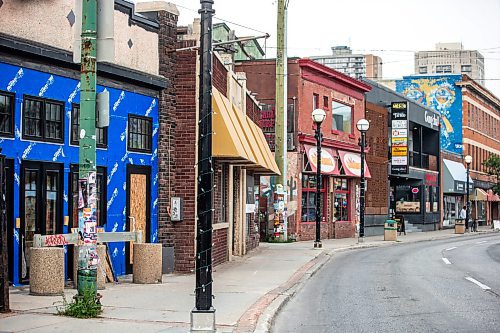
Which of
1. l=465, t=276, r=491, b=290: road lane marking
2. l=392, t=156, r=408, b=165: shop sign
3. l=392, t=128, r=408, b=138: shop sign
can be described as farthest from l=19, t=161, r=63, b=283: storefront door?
l=392, t=156, r=408, b=165: shop sign

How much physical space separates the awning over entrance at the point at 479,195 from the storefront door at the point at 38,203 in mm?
54952

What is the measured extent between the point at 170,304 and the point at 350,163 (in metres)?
28.8

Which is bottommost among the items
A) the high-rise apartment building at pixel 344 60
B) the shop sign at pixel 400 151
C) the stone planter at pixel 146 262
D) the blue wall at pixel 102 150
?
the stone planter at pixel 146 262

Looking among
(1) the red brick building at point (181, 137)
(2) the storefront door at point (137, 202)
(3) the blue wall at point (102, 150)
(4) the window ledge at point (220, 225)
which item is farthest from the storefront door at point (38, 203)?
(4) the window ledge at point (220, 225)

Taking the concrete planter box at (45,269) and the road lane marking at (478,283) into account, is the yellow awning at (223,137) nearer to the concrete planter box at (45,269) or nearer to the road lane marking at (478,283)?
the concrete planter box at (45,269)

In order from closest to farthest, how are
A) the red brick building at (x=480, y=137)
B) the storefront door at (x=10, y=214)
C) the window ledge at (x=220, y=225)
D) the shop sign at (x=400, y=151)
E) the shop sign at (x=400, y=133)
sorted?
the storefront door at (x=10, y=214), the window ledge at (x=220, y=225), the shop sign at (x=400, y=133), the shop sign at (x=400, y=151), the red brick building at (x=480, y=137)

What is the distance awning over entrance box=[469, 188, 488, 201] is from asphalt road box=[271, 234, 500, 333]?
42087 mm

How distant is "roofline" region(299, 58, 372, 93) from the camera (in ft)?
115

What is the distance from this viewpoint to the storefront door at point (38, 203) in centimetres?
1292

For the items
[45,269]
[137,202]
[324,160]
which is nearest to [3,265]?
[45,269]

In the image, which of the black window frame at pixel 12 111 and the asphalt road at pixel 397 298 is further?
the black window frame at pixel 12 111

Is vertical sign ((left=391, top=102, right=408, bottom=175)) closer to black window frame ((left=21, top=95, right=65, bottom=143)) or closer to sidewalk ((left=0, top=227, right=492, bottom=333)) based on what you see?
sidewalk ((left=0, top=227, right=492, bottom=333))

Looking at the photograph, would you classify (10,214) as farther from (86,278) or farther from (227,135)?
(227,135)

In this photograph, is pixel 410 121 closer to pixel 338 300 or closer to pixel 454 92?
pixel 454 92
